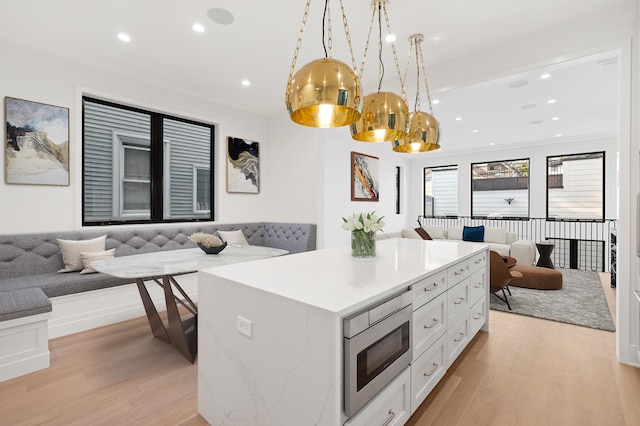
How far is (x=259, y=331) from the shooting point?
1465mm

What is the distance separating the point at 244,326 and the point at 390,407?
830 millimetres

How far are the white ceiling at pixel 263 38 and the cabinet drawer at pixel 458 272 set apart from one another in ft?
6.77

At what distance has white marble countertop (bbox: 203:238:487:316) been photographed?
4.44ft

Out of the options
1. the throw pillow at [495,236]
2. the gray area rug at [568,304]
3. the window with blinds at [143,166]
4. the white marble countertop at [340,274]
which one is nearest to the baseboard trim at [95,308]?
the window with blinds at [143,166]

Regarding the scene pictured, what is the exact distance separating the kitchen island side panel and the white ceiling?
240 cm

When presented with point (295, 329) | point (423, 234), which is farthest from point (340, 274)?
point (423, 234)

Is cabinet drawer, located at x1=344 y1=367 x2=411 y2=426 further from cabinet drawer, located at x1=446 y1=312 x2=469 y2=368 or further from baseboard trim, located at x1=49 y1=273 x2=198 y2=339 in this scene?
baseboard trim, located at x1=49 y1=273 x2=198 y2=339

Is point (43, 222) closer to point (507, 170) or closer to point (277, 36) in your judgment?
point (277, 36)

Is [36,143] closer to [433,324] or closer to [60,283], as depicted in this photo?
[60,283]

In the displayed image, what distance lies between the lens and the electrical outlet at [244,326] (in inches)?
59.4

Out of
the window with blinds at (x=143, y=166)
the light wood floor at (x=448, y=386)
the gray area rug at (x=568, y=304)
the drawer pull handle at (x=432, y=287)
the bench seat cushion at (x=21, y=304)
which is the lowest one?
the light wood floor at (x=448, y=386)

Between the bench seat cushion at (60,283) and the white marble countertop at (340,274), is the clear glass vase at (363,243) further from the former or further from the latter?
the bench seat cushion at (60,283)

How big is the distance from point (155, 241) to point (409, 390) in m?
3.66

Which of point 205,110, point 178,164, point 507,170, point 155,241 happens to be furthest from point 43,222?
point 507,170
